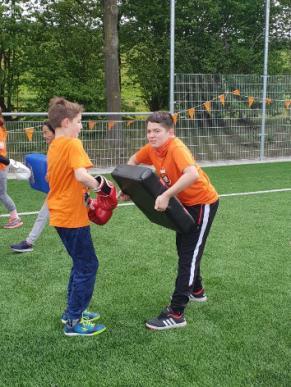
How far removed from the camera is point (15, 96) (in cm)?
2025

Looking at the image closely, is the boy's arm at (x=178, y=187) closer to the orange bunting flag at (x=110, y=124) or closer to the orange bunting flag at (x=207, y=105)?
the orange bunting flag at (x=110, y=124)

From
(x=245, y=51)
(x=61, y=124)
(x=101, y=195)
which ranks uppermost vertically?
(x=245, y=51)

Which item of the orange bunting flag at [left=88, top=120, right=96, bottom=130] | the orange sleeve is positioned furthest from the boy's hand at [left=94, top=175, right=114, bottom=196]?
the orange bunting flag at [left=88, top=120, right=96, bottom=130]

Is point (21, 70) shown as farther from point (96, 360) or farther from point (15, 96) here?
point (96, 360)

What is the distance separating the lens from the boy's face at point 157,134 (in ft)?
11.9

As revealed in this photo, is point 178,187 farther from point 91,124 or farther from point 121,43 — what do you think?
point 121,43

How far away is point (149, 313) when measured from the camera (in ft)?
13.5

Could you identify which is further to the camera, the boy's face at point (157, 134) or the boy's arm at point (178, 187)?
the boy's face at point (157, 134)

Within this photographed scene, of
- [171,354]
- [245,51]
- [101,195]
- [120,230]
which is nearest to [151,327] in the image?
[171,354]

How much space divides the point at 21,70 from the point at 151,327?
57.8ft

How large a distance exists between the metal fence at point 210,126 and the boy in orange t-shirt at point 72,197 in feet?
23.2

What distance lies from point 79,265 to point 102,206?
46 cm

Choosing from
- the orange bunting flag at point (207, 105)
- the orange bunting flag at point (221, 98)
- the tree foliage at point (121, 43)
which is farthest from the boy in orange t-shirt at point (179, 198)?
the tree foliage at point (121, 43)

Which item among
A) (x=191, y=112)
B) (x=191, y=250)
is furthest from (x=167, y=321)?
(x=191, y=112)
